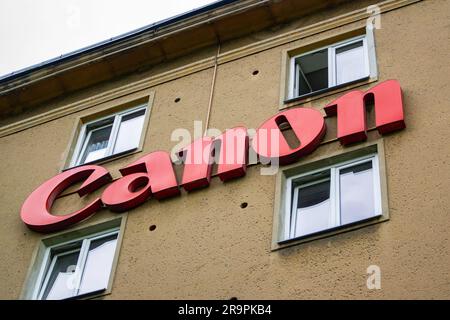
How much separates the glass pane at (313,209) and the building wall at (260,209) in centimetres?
46

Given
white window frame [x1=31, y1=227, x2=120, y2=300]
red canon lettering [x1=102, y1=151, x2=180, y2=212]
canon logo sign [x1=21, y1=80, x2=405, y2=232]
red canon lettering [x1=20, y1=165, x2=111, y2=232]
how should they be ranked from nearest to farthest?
canon logo sign [x1=21, y1=80, x2=405, y2=232] < white window frame [x1=31, y1=227, x2=120, y2=300] < red canon lettering [x1=102, y1=151, x2=180, y2=212] < red canon lettering [x1=20, y1=165, x2=111, y2=232]

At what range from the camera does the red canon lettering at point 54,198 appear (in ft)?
45.4

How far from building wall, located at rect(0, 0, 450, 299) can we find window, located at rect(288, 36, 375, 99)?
11.9 inches

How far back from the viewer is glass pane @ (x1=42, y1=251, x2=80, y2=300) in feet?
42.6

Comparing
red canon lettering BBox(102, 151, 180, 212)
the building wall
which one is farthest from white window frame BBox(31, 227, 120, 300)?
red canon lettering BBox(102, 151, 180, 212)

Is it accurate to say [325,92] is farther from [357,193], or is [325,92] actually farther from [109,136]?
[109,136]

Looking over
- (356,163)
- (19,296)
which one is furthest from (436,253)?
(19,296)

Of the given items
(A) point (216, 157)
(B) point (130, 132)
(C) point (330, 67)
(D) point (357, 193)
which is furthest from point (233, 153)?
(B) point (130, 132)

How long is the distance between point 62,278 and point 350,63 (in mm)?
6135

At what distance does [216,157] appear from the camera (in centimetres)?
1379

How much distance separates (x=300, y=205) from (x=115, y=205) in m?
3.10

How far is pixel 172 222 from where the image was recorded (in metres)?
12.9

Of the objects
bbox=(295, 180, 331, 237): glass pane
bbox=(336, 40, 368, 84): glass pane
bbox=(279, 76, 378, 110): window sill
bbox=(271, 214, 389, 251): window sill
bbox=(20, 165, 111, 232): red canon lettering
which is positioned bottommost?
bbox=(271, 214, 389, 251): window sill

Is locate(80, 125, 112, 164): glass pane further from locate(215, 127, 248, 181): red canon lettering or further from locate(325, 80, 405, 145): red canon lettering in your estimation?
locate(325, 80, 405, 145): red canon lettering
